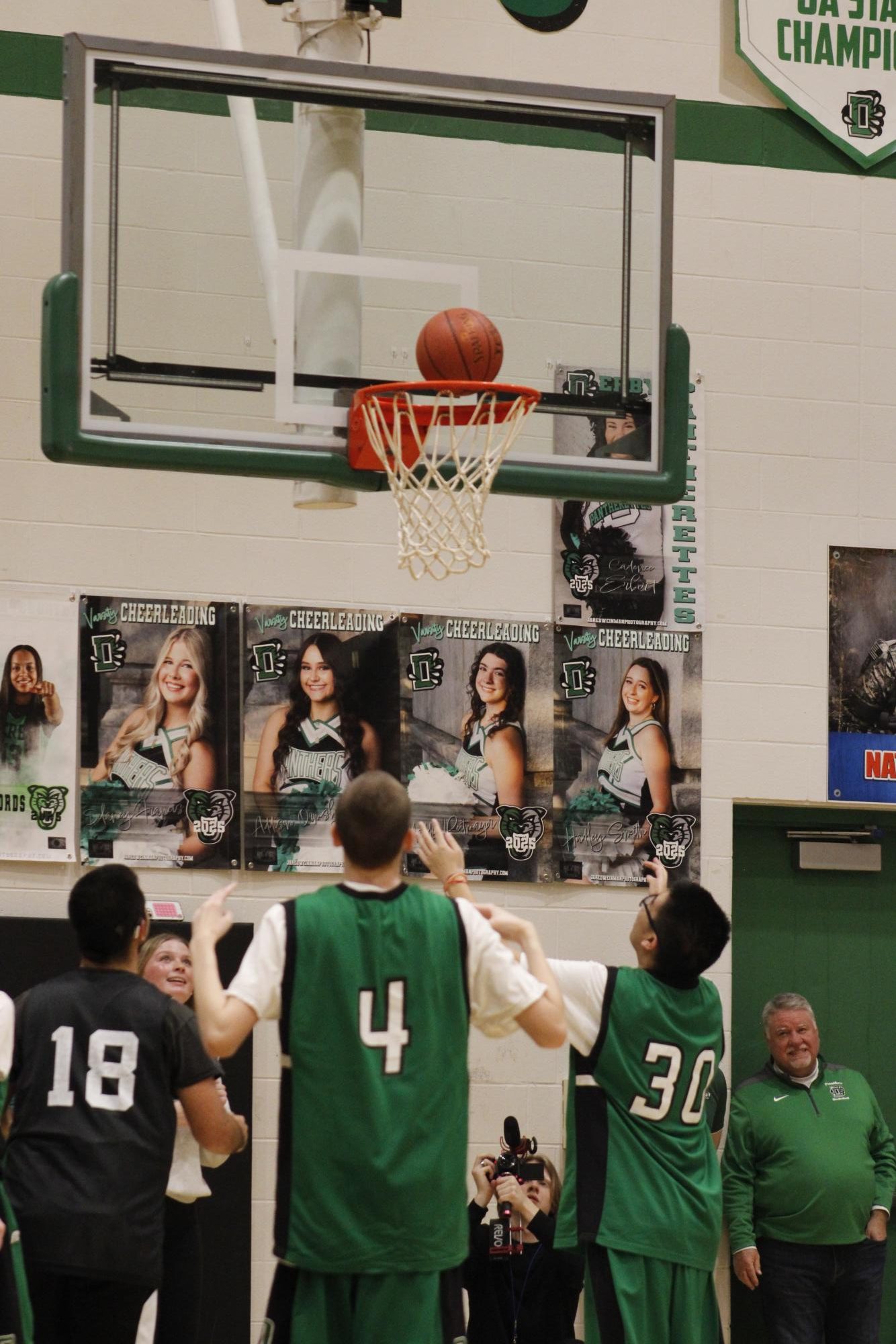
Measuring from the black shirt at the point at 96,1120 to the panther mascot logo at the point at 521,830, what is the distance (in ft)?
11.2

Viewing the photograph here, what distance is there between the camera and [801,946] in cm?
812

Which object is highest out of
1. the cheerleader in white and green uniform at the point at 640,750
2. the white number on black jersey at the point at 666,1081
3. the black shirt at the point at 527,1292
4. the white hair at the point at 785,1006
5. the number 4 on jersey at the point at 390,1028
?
the cheerleader in white and green uniform at the point at 640,750

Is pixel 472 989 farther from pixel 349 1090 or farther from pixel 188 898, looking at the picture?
pixel 188 898

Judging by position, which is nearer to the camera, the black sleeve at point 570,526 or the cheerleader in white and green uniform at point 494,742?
the cheerleader in white and green uniform at point 494,742

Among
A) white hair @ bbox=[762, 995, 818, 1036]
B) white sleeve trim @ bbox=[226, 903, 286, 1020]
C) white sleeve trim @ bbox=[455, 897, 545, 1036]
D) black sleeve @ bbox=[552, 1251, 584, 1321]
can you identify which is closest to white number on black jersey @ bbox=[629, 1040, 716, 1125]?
white sleeve trim @ bbox=[455, 897, 545, 1036]

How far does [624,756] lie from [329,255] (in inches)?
119

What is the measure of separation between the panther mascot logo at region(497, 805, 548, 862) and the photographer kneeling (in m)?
1.67

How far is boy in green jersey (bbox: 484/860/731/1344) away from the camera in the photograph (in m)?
4.93

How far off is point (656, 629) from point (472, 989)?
4090 mm

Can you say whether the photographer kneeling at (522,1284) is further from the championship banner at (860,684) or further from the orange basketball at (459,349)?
the orange basketball at (459,349)

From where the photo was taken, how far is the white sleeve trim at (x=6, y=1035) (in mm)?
4309

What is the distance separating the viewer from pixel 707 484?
803 centimetres

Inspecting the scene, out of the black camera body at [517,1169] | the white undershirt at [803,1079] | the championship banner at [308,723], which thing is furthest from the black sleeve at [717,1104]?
the championship banner at [308,723]

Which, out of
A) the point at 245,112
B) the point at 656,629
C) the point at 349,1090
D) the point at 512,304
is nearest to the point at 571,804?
the point at 656,629
